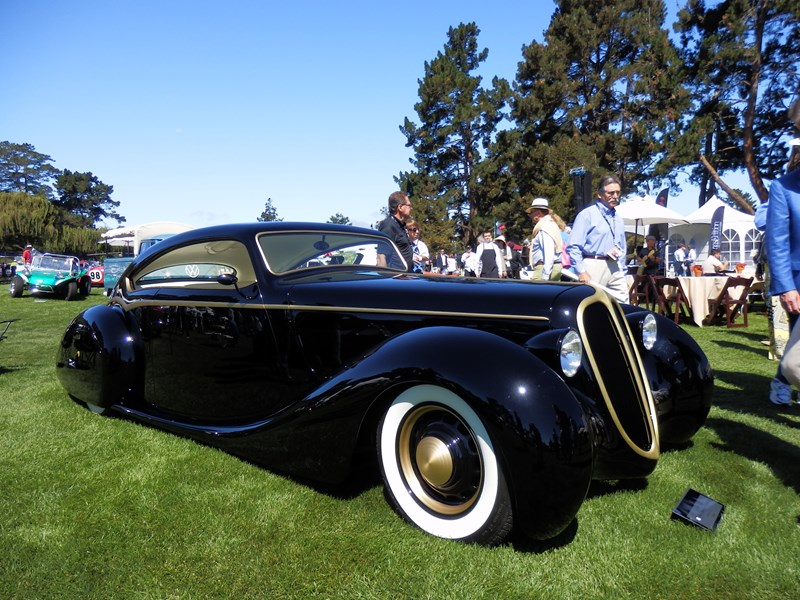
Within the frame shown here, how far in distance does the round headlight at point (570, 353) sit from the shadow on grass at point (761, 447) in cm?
147

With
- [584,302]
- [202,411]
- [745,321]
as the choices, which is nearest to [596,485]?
[584,302]

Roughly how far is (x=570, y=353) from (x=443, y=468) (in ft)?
2.46

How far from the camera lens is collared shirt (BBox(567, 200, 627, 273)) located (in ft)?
15.6

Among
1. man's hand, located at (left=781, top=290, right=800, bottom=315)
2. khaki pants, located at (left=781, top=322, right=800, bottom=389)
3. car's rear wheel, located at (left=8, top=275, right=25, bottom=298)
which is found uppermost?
man's hand, located at (left=781, top=290, right=800, bottom=315)

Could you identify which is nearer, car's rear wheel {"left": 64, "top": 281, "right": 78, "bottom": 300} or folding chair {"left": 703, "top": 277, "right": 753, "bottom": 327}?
folding chair {"left": 703, "top": 277, "right": 753, "bottom": 327}

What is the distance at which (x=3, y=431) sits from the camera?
3826 mm

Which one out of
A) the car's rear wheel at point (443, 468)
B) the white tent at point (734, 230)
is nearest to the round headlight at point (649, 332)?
the car's rear wheel at point (443, 468)

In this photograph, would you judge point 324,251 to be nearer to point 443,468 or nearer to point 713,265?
point 443,468

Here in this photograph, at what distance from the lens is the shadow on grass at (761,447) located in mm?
2977

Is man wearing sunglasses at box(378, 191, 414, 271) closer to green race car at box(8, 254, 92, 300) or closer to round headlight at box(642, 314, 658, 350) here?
round headlight at box(642, 314, 658, 350)

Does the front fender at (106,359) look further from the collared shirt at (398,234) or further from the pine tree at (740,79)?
the pine tree at (740,79)

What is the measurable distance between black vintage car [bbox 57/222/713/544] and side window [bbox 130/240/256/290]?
0.01 metres

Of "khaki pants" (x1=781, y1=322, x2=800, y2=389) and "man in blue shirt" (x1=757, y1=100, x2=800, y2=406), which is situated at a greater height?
"man in blue shirt" (x1=757, y1=100, x2=800, y2=406)

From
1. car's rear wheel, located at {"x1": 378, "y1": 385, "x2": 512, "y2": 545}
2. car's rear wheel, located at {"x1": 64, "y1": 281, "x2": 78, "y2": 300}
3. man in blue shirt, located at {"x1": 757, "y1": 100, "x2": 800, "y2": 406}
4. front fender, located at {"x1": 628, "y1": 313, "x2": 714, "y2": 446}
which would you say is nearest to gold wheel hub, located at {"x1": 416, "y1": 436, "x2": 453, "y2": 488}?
car's rear wheel, located at {"x1": 378, "y1": 385, "x2": 512, "y2": 545}
